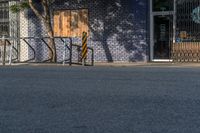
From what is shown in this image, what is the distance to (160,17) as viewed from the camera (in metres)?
25.3

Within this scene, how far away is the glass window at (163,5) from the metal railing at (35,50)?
11.3ft

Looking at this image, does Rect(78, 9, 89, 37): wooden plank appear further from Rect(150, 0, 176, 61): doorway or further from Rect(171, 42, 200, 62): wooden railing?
Rect(171, 42, 200, 62): wooden railing

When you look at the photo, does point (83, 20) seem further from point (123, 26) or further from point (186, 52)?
point (186, 52)

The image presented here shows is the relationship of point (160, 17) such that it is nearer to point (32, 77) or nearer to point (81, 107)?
point (32, 77)

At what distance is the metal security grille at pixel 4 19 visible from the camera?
2930 cm

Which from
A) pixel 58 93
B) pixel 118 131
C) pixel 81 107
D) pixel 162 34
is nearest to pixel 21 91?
pixel 58 93

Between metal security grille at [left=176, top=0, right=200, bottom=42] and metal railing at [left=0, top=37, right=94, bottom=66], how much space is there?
3.92 meters

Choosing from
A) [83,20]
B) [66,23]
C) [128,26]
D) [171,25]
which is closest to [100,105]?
[171,25]

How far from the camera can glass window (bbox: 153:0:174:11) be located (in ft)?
81.5

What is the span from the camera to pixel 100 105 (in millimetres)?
10078

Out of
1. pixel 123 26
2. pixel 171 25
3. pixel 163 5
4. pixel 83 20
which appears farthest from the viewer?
pixel 83 20

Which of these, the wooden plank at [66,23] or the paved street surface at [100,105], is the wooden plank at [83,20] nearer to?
the wooden plank at [66,23]

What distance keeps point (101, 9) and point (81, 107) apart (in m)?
16.7

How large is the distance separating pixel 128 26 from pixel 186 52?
2960 millimetres
